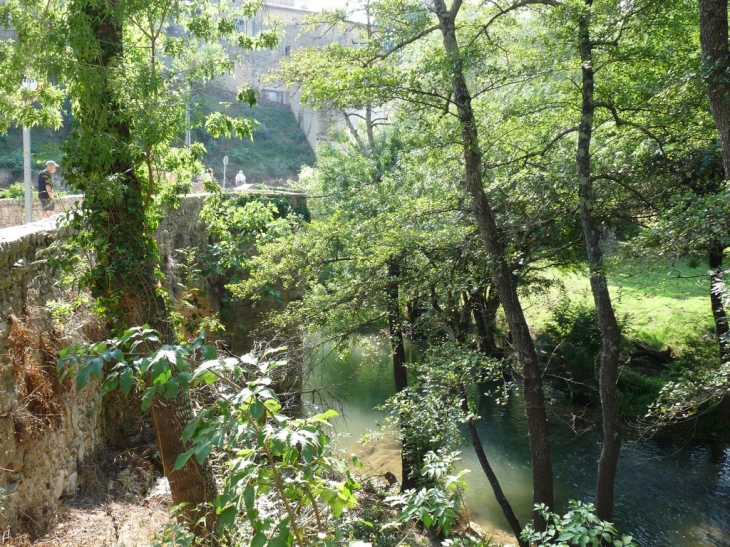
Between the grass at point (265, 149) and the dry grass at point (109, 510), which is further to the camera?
the grass at point (265, 149)

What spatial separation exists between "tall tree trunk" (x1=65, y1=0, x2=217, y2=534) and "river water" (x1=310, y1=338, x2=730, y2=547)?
12.5 ft

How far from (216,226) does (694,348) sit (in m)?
11.1

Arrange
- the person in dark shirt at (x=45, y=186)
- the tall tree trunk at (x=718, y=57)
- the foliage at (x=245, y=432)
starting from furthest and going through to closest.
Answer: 1. the person in dark shirt at (x=45, y=186)
2. the tall tree trunk at (x=718, y=57)
3. the foliage at (x=245, y=432)

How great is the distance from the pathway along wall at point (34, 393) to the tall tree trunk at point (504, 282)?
449 cm

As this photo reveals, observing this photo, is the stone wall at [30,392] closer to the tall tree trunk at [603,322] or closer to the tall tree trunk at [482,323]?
the tall tree trunk at [603,322]

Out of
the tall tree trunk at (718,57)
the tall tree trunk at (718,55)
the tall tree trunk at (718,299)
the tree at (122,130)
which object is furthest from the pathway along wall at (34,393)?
the tall tree trunk at (718,55)

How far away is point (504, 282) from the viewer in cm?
719

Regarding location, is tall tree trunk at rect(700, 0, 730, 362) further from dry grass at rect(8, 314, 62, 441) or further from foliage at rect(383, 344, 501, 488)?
dry grass at rect(8, 314, 62, 441)

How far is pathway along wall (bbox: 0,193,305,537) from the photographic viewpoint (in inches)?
163

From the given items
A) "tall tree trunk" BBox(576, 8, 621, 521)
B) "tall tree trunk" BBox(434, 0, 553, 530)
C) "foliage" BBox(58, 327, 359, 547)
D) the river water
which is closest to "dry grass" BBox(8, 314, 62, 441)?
"foliage" BBox(58, 327, 359, 547)

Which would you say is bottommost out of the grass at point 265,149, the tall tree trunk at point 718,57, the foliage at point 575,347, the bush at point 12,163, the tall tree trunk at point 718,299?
the foliage at point 575,347

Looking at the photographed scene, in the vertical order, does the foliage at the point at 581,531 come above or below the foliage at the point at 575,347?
above

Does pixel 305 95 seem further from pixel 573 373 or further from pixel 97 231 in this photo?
pixel 573 373

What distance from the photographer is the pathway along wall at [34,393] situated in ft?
13.6
